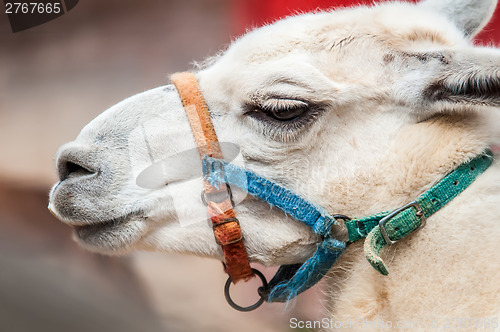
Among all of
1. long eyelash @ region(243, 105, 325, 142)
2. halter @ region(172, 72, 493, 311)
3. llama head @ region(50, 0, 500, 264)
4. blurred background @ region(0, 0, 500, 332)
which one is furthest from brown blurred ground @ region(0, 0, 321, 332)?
long eyelash @ region(243, 105, 325, 142)

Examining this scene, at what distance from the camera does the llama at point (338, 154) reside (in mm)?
1262

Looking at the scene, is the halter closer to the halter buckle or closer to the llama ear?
the halter buckle

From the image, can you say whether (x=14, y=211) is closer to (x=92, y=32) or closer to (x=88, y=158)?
(x=92, y=32)

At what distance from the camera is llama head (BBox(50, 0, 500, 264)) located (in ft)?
→ 4.32

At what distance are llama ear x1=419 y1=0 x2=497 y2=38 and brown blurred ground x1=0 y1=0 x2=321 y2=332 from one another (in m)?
1.79

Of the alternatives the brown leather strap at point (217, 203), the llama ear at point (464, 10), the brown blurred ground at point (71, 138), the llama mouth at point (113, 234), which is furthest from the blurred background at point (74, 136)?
the llama mouth at point (113, 234)

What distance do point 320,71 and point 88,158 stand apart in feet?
2.41

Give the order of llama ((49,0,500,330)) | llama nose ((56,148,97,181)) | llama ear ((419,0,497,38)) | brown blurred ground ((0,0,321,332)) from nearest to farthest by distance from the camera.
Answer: llama ((49,0,500,330)) → llama nose ((56,148,97,181)) → llama ear ((419,0,497,38)) → brown blurred ground ((0,0,321,332))

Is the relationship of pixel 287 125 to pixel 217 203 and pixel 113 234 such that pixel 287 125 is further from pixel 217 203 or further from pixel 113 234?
pixel 113 234

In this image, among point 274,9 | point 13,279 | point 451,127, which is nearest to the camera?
point 451,127

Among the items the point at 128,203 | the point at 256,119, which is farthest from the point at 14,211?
the point at 256,119

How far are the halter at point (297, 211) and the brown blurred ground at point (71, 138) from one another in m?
1.73

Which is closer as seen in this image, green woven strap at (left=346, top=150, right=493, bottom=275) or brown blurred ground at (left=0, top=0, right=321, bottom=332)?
green woven strap at (left=346, top=150, right=493, bottom=275)

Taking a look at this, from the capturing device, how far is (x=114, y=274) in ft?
11.2
